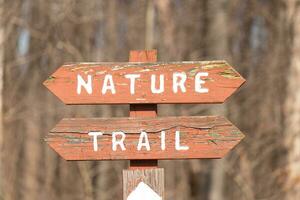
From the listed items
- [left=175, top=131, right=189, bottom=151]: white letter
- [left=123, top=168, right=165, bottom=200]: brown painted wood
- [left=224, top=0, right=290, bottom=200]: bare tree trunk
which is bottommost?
[left=224, top=0, right=290, bottom=200]: bare tree trunk

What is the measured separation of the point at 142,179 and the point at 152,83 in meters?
0.51

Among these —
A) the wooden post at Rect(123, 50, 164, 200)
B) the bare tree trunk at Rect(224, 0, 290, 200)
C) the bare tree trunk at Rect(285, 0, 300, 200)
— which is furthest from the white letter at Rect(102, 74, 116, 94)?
the bare tree trunk at Rect(224, 0, 290, 200)

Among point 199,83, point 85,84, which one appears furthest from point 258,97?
point 85,84

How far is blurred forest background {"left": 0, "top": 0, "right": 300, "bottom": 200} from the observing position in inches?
369

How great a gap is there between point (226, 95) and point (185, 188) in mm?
9201

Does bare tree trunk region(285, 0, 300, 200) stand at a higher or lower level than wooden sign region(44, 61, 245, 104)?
lower

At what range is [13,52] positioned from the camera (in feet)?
41.8

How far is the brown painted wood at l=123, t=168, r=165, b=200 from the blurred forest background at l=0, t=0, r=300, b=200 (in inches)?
173

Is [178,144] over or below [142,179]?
over

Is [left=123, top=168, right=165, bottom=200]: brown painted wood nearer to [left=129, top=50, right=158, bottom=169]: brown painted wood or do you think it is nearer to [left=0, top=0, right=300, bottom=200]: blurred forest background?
[left=129, top=50, right=158, bottom=169]: brown painted wood

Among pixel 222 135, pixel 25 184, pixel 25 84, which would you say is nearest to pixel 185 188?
pixel 25 184

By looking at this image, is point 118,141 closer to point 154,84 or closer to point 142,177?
point 142,177

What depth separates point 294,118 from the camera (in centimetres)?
639

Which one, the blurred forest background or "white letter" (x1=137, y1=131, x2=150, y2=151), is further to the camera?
the blurred forest background
